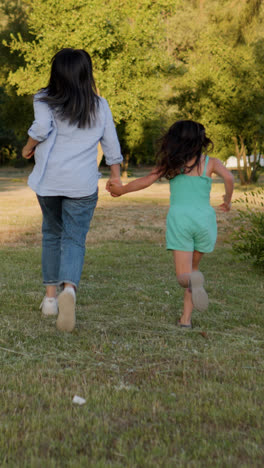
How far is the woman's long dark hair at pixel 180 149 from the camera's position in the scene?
4.25m

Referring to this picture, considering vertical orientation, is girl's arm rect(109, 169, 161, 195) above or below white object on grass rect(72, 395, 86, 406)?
above

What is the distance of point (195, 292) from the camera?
162 inches

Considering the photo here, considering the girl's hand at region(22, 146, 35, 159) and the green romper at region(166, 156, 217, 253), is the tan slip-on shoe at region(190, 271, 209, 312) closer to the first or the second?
the green romper at region(166, 156, 217, 253)

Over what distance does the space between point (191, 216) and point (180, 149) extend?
52 cm

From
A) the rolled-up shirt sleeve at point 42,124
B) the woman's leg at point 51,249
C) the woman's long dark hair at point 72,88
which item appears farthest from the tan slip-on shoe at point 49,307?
the woman's long dark hair at point 72,88

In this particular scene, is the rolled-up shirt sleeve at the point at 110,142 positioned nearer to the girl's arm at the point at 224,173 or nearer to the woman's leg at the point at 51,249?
the woman's leg at the point at 51,249

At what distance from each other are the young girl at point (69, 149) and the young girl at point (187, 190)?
475mm

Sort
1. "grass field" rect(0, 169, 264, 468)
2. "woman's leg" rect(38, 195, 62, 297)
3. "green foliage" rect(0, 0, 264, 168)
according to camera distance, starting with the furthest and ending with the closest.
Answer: "green foliage" rect(0, 0, 264, 168) < "woman's leg" rect(38, 195, 62, 297) < "grass field" rect(0, 169, 264, 468)

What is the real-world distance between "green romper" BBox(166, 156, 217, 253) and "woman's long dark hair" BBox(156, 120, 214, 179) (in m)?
0.08

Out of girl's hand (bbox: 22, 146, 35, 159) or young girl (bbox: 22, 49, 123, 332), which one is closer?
young girl (bbox: 22, 49, 123, 332)

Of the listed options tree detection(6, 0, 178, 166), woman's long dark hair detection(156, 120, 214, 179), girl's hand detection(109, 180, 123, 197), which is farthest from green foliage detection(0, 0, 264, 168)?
woman's long dark hair detection(156, 120, 214, 179)

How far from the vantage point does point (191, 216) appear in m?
4.22

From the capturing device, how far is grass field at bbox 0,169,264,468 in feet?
7.57

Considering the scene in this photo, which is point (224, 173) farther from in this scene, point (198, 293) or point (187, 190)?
point (198, 293)
